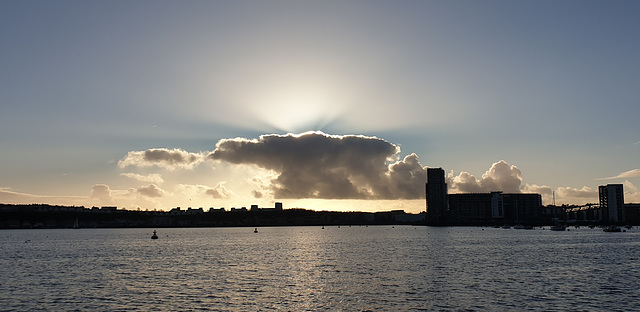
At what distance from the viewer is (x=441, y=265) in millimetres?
103438

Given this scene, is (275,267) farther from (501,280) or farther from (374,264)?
(501,280)

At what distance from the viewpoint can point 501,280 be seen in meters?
79.2

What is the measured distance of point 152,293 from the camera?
69250 mm

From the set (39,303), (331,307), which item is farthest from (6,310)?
(331,307)

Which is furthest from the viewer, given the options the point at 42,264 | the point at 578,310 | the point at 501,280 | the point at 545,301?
the point at 42,264

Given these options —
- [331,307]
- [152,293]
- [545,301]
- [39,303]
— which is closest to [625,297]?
[545,301]

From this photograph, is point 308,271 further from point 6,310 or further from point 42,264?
point 42,264

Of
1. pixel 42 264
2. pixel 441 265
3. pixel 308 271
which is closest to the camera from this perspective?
pixel 308 271

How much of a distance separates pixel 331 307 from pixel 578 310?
84.3 ft

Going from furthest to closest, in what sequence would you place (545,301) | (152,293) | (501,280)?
(501,280) → (152,293) → (545,301)

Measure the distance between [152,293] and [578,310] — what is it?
166 feet

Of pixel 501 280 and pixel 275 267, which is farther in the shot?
pixel 275 267

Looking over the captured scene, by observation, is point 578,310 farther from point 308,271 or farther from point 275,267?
point 275,267

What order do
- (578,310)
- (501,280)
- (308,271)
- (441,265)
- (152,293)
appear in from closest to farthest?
(578,310), (152,293), (501,280), (308,271), (441,265)
